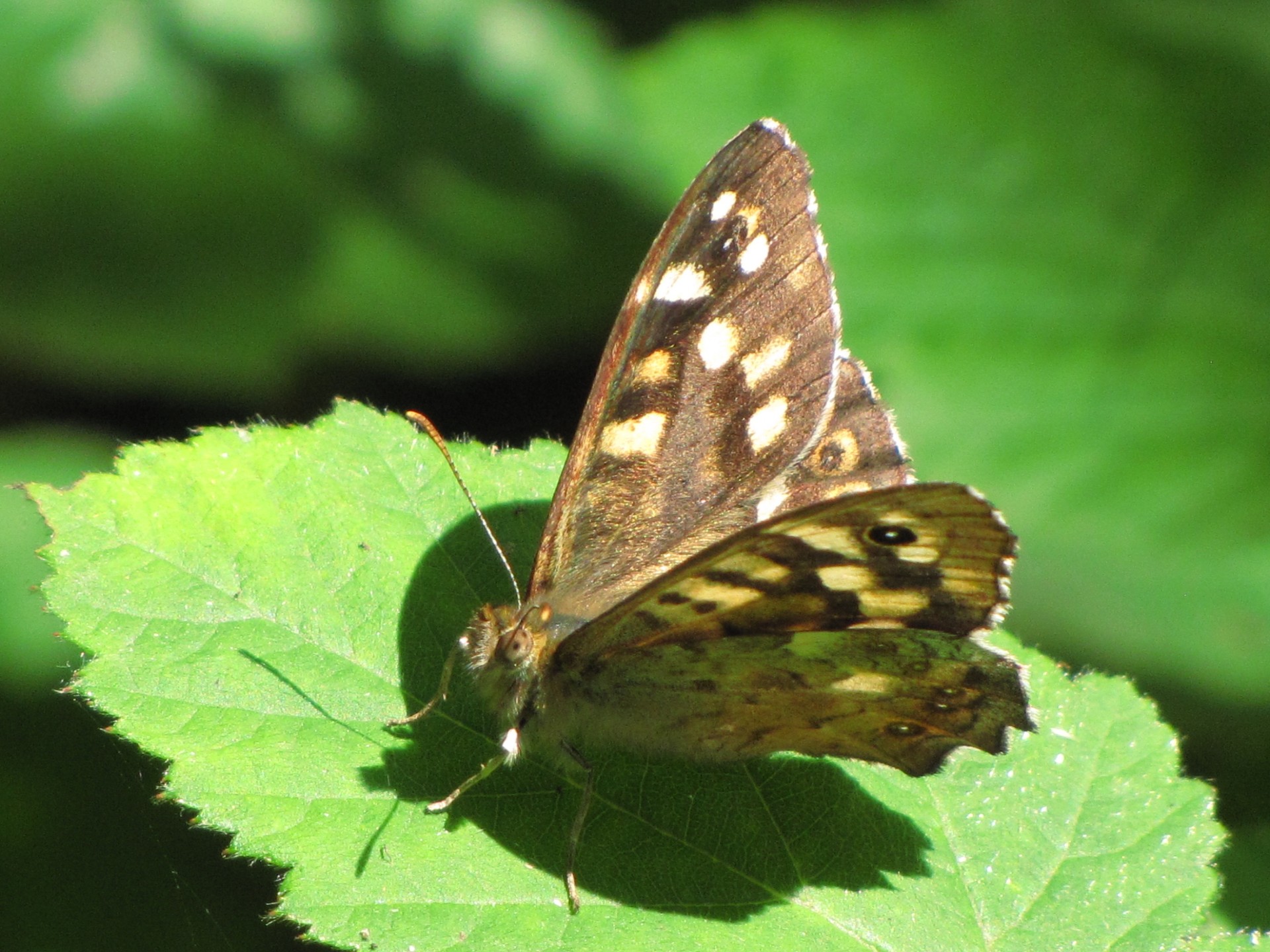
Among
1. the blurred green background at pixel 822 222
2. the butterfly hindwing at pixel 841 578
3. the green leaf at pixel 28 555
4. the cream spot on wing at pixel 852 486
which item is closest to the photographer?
the butterfly hindwing at pixel 841 578

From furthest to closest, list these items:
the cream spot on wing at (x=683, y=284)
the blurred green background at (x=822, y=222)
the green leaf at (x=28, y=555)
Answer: the blurred green background at (x=822, y=222)
the green leaf at (x=28, y=555)
the cream spot on wing at (x=683, y=284)

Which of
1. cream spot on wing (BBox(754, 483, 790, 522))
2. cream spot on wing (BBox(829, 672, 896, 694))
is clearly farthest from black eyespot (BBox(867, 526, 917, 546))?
cream spot on wing (BBox(754, 483, 790, 522))

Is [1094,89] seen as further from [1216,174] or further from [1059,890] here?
[1059,890]

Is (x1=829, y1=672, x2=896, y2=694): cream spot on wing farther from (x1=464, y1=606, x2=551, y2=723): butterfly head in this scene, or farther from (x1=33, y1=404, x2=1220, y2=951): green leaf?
(x1=464, y1=606, x2=551, y2=723): butterfly head

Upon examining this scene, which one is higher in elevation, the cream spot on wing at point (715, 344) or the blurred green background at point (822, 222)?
the blurred green background at point (822, 222)

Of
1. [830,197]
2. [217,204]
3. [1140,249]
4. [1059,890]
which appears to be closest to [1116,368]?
[1140,249]

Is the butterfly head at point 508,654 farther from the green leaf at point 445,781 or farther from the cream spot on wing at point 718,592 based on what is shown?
the cream spot on wing at point 718,592

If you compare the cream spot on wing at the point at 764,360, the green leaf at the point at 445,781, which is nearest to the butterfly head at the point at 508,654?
the green leaf at the point at 445,781

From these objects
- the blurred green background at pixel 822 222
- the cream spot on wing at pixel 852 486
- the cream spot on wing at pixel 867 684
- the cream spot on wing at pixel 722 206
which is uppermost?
the blurred green background at pixel 822 222
